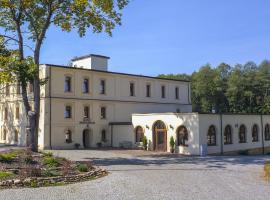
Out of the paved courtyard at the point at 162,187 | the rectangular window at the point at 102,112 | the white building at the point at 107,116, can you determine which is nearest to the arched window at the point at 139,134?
the white building at the point at 107,116

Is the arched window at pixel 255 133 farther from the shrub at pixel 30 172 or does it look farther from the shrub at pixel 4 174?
the shrub at pixel 4 174

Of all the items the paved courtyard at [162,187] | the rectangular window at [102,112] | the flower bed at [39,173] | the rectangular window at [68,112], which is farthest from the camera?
the rectangular window at [102,112]

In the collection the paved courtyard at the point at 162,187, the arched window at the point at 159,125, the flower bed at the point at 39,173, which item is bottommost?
the paved courtyard at the point at 162,187

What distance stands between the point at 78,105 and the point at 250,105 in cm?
3931

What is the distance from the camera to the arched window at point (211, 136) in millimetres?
36062

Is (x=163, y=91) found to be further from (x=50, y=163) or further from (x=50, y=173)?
(x=50, y=173)

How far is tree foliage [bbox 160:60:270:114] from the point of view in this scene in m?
70.1

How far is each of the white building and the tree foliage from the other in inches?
910

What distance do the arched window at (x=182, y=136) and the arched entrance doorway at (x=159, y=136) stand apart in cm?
180

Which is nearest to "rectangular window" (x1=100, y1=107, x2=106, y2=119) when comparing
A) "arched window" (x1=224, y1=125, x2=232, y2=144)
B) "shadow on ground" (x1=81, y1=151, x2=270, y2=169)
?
"arched window" (x1=224, y1=125, x2=232, y2=144)

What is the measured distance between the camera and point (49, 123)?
1555 inches

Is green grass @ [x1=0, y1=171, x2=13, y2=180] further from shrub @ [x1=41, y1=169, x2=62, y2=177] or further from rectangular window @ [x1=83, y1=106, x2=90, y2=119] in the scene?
rectangular window @ [x1=83, y1=106, x2=90, y2=119]

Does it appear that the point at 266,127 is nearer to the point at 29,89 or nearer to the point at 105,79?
the point at 105,79

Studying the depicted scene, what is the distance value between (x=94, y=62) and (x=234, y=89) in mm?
31709
